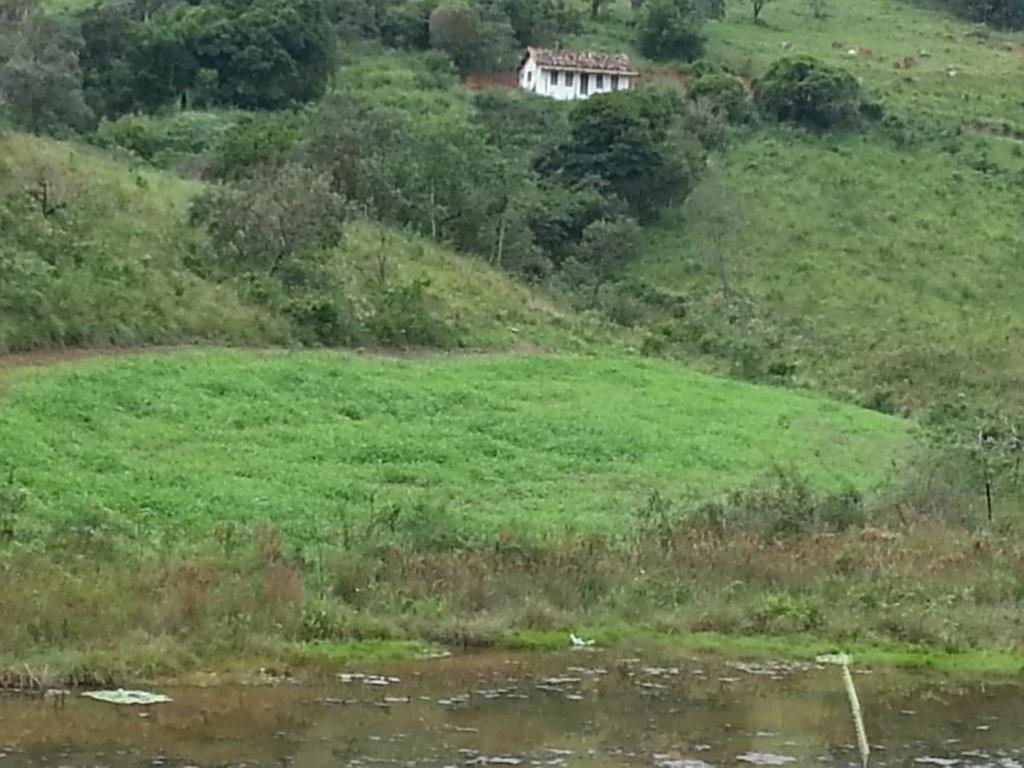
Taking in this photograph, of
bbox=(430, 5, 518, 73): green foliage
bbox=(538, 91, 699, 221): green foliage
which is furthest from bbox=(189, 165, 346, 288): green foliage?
bbox=(430, 5, 518, 73): green foliage

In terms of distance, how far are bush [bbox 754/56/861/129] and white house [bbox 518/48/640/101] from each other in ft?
21.0

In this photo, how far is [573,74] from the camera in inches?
2771

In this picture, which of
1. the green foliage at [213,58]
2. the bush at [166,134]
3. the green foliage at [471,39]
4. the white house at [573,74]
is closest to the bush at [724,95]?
the white house at [573,74]

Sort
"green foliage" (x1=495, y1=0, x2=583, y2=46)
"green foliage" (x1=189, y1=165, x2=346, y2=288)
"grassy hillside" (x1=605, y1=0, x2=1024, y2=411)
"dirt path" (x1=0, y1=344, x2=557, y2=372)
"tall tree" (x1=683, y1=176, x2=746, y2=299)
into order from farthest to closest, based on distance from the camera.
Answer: "green foliage" (x1=495, y1=0, x2=583, y2=46), "tall tree" (x1=683, y1=176, x2=746, y2=299), "grassy hillside" (x1=605, y1=0, x2=1024, y2=411), "green foliage" (x1=189, y1=165, x2=346, y2=288), "dirt path" (x1=0, y1=344, x2=557, y2=372)

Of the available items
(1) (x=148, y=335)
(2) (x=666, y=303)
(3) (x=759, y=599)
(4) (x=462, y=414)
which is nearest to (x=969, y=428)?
(4) (x=462, y=414)

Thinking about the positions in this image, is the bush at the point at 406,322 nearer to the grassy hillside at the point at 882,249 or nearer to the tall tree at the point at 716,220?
the grassy hillside at the point at 882,249

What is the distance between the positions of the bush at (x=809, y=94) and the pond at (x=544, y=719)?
5231 centimetres

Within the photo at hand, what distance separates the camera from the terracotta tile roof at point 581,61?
230 ft

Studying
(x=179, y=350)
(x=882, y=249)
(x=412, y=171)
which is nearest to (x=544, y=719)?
(x=179, y=350)

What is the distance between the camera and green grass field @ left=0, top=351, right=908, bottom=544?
20719mm

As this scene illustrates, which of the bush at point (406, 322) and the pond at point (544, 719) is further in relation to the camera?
the bush at point (406, 322)

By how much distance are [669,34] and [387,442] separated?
54.7m

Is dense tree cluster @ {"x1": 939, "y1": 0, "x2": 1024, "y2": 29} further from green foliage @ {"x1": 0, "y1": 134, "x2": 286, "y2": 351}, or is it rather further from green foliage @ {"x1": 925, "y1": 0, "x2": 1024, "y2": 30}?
green foliage @ {"x1": 0, "y1": 134, "x2": 286, "y2": 351}

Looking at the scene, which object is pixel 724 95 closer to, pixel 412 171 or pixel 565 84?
pixel 565 84
